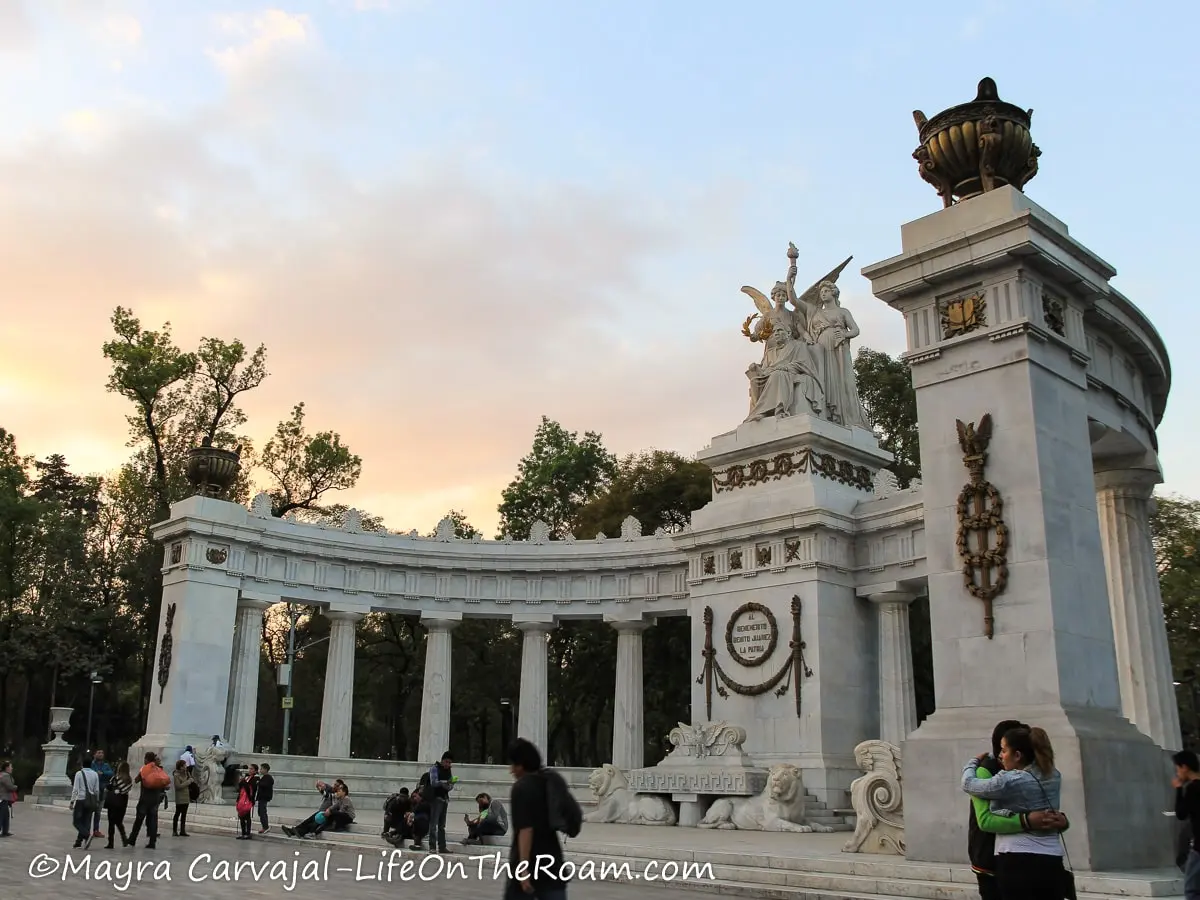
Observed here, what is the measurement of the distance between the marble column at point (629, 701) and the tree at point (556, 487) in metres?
19.2

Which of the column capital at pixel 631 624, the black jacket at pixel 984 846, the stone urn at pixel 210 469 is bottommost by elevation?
the black jacket at pixel 984 846

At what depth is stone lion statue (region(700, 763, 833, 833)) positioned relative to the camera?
2630cm

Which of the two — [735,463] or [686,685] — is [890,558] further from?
[686,685]

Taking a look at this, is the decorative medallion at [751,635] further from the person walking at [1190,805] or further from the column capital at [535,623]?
the person walking at [1190,805]

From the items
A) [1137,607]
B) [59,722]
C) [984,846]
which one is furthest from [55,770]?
[984,846]

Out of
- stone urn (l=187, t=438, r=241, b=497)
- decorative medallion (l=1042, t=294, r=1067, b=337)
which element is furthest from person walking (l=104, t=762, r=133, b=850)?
decorative medallion (l=1042, t=294, r=1067, b=337)

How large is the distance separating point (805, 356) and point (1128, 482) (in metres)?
13.9

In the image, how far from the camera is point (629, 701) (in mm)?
39562

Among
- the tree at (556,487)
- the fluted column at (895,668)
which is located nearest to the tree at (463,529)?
the tree at (556,487)

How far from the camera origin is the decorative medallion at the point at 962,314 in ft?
55.3

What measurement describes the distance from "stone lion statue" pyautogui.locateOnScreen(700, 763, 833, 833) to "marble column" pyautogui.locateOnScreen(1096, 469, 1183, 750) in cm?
865

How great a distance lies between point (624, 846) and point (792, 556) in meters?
14.2

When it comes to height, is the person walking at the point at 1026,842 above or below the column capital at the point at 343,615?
below

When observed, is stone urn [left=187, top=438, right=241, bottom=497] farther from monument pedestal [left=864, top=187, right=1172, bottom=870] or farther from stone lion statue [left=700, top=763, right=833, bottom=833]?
monument pedestal [left=864, top=187, right=1172, bottom=870]
